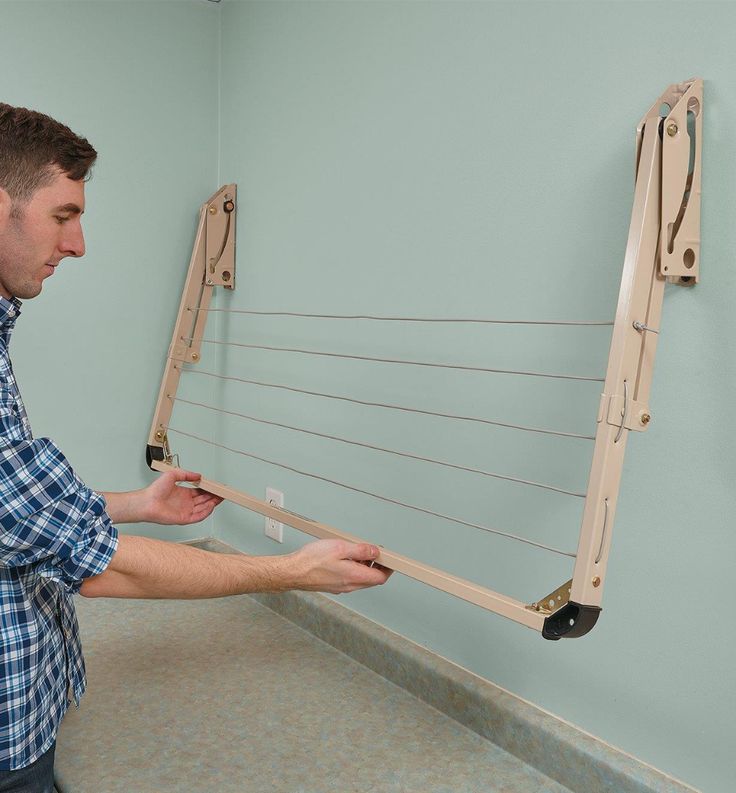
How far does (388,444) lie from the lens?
1.24 metres

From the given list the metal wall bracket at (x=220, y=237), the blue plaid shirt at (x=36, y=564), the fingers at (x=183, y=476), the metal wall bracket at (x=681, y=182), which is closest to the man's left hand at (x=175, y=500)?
the fingers at (x=183, y=476)

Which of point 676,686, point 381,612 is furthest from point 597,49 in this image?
point 381,612

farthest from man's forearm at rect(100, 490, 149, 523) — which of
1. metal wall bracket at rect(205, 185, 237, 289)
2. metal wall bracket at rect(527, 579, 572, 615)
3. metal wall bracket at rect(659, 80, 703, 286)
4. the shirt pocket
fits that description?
metal wall bracket at rect(659, 80, 703, 286)

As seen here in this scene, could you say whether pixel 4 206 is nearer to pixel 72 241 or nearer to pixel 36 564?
pixel 72 241

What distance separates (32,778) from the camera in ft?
2.93

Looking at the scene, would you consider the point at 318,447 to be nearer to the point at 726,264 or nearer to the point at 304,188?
the point at 304,188

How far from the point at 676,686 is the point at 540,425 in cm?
33

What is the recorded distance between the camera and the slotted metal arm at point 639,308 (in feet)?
2.63

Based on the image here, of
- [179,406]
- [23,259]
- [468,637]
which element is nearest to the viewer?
[23,259]

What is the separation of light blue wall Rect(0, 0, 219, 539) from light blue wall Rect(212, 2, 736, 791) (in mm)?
159

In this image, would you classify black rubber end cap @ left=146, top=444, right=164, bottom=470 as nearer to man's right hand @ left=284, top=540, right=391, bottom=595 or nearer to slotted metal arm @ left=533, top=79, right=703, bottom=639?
man's right hand @ left=284, top=540, right=391, bottom=595

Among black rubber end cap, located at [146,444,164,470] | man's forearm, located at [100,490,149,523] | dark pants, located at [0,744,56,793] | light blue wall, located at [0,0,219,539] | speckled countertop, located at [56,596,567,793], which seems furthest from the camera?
black rubber end cap, located at [146,444,164,470]

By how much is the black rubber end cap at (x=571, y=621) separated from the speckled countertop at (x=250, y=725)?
0.93 feet

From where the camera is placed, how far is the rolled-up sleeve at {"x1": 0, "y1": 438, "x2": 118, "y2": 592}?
0.76 m
